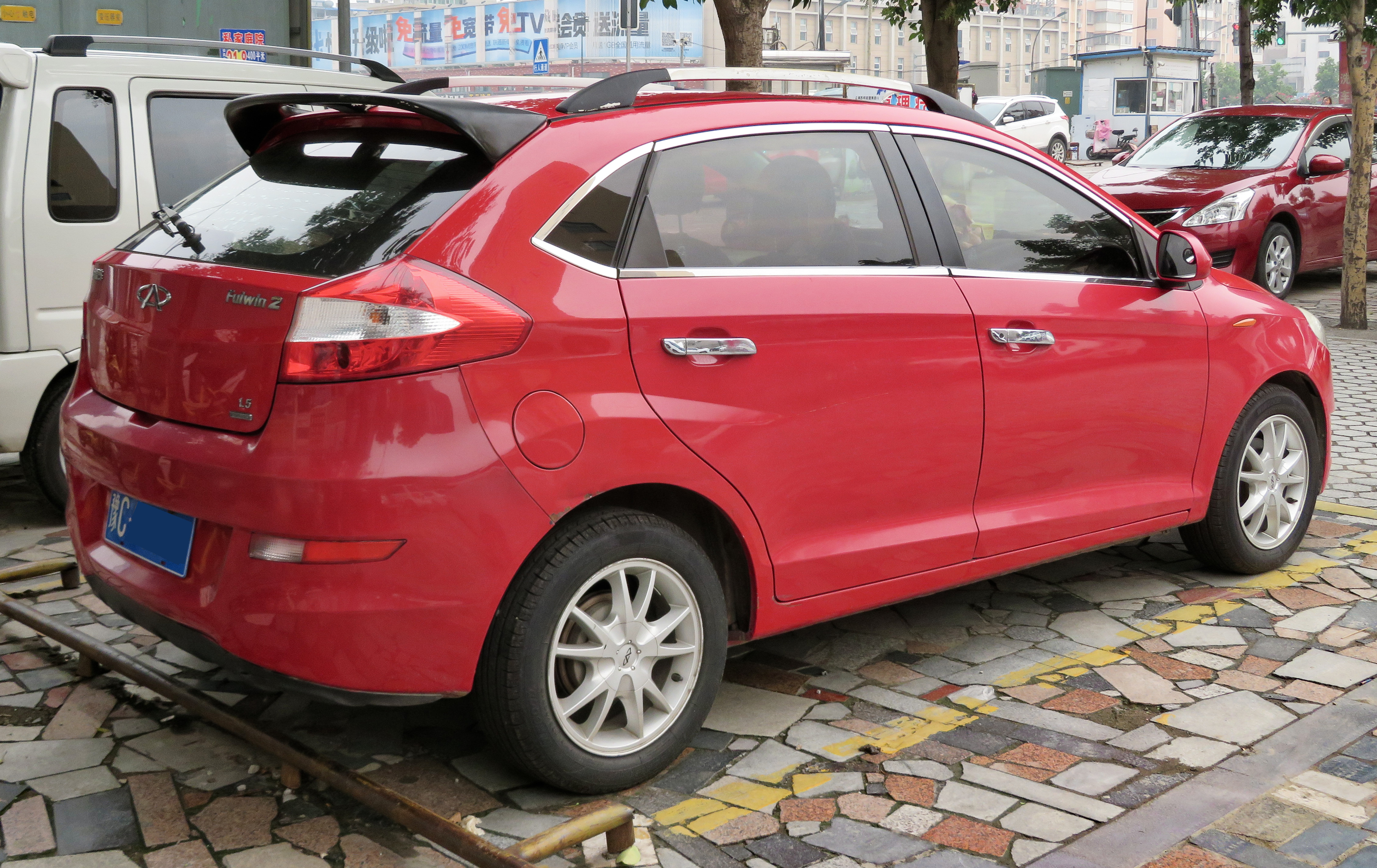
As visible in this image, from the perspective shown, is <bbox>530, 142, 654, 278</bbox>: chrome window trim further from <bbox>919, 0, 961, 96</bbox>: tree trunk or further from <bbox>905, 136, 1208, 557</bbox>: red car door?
<bbox>919, 0, 961, 96</bbox>: tree trunk

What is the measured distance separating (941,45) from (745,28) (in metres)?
2.81

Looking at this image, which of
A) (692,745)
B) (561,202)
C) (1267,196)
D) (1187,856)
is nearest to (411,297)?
(561,202)

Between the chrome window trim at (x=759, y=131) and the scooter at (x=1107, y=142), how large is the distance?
1696 inches

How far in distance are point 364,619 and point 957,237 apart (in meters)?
2.11

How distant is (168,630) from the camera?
3203 mm

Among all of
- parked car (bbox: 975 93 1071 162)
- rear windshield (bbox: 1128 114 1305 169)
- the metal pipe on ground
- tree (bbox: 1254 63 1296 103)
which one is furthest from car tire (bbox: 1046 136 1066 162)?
tree (bbox: 1254 63 1296 103)

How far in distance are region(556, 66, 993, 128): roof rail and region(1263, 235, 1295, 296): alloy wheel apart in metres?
8.90

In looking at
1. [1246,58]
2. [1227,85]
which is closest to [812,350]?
[1246,58]

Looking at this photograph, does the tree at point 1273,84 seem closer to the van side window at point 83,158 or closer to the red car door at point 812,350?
the van side window at point 83,158

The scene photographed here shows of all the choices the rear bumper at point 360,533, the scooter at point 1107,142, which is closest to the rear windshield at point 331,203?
the rear bumper at point 360,533

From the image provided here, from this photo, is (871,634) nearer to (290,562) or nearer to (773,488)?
(773,488)

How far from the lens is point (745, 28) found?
10414 mm

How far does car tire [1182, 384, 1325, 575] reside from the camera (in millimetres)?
4988

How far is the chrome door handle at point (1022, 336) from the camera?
4.03 meters
